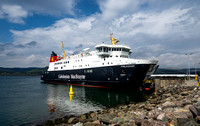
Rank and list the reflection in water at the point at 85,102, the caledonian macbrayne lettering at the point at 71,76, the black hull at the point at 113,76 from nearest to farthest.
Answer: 1. the reflection in water at the point at 85,102
2. the black hull at the point at 113,76
3. the caledonian macbrayne lettering at the point at 71,76

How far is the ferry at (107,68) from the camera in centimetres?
2527

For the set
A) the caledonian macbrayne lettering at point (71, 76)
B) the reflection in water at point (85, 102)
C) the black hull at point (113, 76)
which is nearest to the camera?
the reflection in water at point (85, 102)

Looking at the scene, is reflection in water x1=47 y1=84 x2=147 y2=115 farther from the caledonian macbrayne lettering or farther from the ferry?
the caledonian macbrayne lettering

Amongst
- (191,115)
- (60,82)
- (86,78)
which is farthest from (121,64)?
(60,82)

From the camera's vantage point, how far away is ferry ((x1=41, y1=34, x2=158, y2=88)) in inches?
995

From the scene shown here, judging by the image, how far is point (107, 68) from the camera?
88.2ft

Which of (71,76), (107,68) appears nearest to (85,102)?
(107,68)

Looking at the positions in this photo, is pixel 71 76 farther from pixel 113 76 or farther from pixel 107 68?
pixel 113 76

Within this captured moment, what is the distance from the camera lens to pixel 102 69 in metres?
27.7

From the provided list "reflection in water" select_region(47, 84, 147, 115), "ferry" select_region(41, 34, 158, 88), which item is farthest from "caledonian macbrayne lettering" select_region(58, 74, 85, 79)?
"reflection in water" select_region(47, 84, 147, 115)

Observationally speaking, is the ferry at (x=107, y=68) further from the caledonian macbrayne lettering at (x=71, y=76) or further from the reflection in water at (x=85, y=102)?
the reflection in water at (x=85, y=102)

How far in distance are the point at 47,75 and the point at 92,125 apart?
40.9 m

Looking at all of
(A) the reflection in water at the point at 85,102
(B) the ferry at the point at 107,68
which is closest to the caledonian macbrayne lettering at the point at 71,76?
(B) the ferry at the point at 107,68

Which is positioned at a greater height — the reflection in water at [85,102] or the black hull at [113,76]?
the black hull at [113,76]
